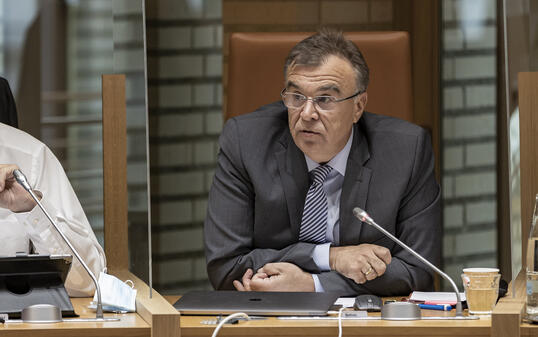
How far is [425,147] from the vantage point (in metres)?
2.43

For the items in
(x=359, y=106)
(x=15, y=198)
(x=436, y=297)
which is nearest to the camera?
(x=436, y=297)

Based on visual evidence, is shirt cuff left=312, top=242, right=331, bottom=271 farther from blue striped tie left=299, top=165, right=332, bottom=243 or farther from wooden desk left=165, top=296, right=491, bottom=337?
wooden desk left=165, top=296, right=491, bottom=337

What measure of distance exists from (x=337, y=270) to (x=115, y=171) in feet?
1.91

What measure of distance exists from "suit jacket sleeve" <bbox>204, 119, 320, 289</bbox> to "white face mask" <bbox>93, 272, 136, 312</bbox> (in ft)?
1.35

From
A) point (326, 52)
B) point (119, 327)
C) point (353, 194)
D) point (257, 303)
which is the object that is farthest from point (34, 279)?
point (326, 52)

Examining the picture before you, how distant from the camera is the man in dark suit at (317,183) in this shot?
2.30 meters

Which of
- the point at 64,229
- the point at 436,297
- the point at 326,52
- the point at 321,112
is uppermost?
the point at 326,52

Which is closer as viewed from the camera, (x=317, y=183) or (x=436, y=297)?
(x=436, y=297)

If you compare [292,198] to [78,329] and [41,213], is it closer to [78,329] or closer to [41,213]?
[41,213]

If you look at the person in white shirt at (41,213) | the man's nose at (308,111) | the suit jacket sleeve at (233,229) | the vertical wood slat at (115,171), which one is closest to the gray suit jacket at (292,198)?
the suit jacket sleeve at (233,229)

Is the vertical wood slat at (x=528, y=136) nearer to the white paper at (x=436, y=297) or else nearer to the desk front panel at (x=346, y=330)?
the white paper at (x=436, y=297)

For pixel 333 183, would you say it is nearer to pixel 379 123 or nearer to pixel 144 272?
pixel 379 123

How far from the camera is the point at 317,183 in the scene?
2375 mm

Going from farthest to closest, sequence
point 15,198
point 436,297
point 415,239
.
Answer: point 415,239 → point 15,198 → point 436,297
